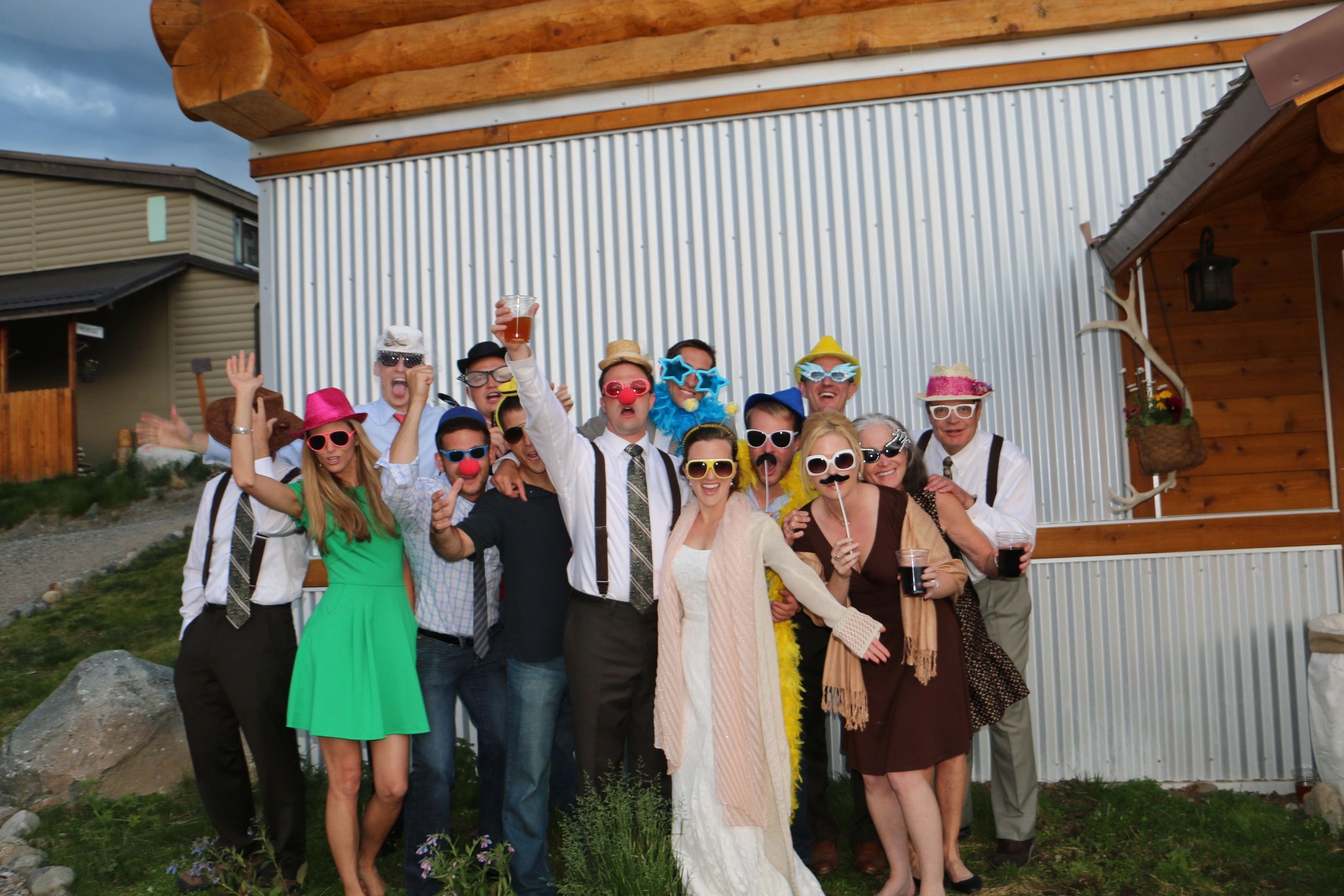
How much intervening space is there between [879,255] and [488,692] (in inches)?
133

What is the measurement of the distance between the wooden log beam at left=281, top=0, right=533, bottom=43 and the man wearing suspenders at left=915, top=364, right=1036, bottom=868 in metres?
3.94

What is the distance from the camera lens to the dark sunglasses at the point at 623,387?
3.76m

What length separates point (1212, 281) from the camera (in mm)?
5148

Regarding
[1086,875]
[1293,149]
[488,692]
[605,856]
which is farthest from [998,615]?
[1293,149]

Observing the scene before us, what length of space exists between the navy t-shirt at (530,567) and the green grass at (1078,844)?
1.36 m

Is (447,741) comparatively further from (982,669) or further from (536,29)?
(536,29)

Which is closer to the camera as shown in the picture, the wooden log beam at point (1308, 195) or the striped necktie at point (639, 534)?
the striped necktie at point (639, 534)

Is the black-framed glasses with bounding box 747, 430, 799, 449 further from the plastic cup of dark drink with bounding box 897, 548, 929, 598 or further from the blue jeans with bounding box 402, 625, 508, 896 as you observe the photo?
the blue jeans with bounding box 402, 625, 508, 896

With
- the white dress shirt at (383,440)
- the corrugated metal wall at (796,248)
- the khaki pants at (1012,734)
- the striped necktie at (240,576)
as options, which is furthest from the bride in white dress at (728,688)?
the corrugated metal wall at (796,248)

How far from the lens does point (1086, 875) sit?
4.05 metres

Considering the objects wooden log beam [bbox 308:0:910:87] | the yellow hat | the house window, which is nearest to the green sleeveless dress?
the yellow hat

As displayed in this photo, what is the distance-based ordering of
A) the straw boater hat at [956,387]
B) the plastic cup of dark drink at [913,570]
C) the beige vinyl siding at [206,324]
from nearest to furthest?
the plastic cup of dark drink at [913,570]
the straw boater hat at [956,387]
the beige vinyl siding at [206,324]

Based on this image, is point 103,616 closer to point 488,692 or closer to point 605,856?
point 488,692

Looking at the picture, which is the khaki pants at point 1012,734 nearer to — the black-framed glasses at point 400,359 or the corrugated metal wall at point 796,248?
the corrugated metal wall at point 796,248
